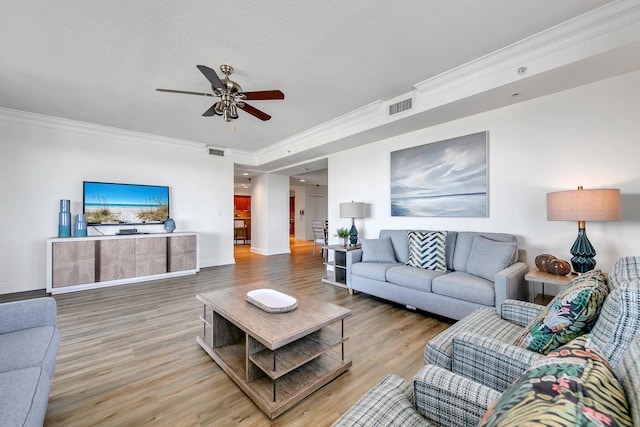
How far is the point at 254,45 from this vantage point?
247cm

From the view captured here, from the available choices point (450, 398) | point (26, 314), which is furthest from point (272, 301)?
point (26, 314)

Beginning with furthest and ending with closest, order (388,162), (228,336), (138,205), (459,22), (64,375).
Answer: (138,205)
(388,162)
(228,336)
(459,22)
(64,375)

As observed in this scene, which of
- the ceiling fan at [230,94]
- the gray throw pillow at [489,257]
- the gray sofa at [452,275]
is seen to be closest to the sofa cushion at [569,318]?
the gray sofa at [452,275]

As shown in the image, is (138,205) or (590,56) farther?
(138,205)

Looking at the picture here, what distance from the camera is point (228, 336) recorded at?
2354 mm

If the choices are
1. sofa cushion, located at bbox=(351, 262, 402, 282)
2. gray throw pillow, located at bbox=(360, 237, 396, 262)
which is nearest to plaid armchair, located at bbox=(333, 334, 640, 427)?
sofa cushion, located at bbox=(351, 262, 402, 282)

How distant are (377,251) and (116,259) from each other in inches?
172

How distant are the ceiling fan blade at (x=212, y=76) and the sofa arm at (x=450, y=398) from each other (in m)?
2.58

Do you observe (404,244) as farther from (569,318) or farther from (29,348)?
(29,348)

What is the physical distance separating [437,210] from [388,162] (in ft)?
3.91

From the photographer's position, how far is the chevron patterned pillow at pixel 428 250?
3.31 meters

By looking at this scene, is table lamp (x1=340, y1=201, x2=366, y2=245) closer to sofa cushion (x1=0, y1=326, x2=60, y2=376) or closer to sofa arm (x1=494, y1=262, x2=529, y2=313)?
sofa arm (x1=494, y1=262, x2=529, y2=313)

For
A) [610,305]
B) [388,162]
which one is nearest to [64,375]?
[610,305]

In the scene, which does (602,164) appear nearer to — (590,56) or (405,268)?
(590,56)
